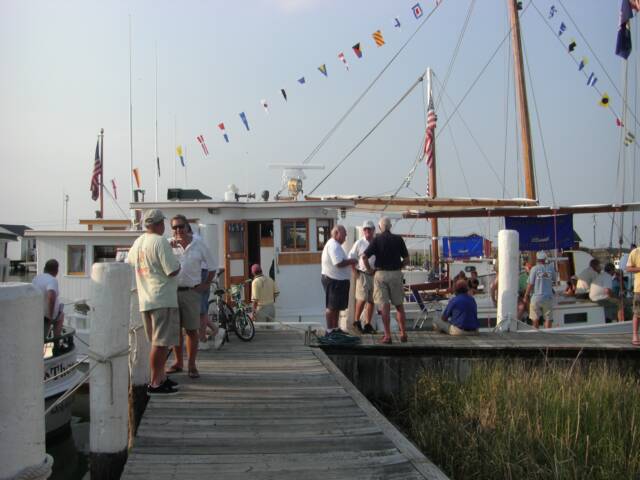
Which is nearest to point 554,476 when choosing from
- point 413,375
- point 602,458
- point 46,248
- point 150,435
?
point 602,458

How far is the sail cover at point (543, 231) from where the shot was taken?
13.0m

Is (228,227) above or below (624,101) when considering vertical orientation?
below

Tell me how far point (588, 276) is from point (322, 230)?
18.8 ft

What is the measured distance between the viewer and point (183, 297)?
6039 mm

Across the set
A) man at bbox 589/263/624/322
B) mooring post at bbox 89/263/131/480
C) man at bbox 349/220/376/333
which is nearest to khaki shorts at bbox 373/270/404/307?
man at bbox 349/220/376/333

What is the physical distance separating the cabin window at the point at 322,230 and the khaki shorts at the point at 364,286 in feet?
12.5

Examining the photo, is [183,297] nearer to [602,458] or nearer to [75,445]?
[602,458]

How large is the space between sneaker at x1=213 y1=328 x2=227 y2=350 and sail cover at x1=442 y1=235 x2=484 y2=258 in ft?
53.8

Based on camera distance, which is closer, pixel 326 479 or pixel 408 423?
pixel 326 479

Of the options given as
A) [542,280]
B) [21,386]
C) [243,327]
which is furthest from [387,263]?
[21,386]

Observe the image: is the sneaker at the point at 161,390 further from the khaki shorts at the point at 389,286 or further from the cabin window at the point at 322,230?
the cabin window at the point at 322,230

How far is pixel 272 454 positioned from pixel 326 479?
55cm

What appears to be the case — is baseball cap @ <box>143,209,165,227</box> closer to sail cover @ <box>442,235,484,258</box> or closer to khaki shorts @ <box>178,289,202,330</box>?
khaki shorts @ <box>178,289,202,330</box>

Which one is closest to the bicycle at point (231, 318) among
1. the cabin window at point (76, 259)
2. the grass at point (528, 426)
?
the grass at point (528, 426)
